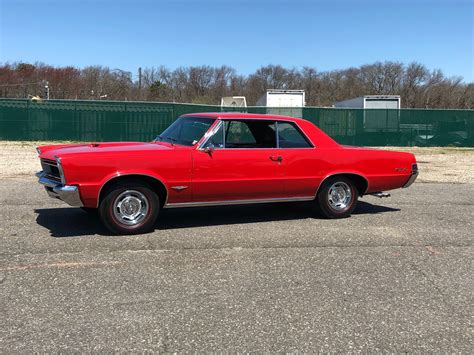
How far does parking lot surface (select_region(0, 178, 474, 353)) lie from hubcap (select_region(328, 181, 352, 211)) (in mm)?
287

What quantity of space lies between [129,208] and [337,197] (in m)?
3.12

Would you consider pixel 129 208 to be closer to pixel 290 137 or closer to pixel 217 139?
pixel 217 139

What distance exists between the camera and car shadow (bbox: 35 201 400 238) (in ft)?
20.5

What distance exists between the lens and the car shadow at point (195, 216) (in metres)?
6.26

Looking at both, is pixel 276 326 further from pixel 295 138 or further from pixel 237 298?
pixel 295 138

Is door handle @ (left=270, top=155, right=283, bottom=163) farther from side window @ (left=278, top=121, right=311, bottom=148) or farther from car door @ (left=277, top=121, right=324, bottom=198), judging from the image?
side window @ (left=278, top=121, right=311, bottom=148)

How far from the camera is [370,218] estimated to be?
7.31 metres

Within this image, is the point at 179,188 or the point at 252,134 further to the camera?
the point at 252,134

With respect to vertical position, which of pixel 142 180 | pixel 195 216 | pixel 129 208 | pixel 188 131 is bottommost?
pixel 195 216

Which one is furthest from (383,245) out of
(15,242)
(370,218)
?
(15,242)

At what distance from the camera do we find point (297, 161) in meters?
6.70

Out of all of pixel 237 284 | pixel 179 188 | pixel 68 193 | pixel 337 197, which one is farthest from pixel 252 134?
pixel 237 284

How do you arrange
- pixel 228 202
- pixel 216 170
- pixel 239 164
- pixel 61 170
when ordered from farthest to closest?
pixel 228 202 < pixel 239 164 < pixel 216 170 < pixel 61 170

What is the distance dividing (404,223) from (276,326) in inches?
160
